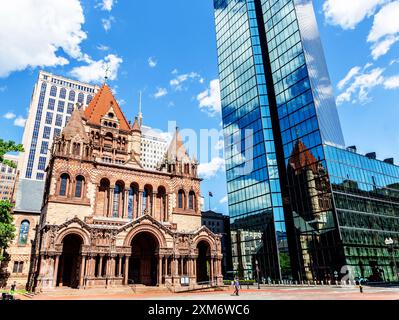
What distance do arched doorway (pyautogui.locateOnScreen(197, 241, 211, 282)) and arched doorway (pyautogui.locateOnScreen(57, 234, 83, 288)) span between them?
15.4 metres

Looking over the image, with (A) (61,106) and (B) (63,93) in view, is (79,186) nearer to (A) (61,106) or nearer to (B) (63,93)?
(A) (61,106)

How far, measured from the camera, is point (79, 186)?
36438 millimetres

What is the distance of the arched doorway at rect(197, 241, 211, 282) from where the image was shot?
39281 mm

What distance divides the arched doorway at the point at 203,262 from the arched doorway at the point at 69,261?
15.4m

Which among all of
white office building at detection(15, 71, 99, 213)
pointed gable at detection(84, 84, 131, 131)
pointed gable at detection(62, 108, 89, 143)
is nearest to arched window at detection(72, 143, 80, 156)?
pointed gable at detection(62, 108, 89, 143)

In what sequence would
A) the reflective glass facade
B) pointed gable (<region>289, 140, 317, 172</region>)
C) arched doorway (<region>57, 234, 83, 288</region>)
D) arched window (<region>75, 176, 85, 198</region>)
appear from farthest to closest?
pointed gable (<region>289, 140, 317, 172</region>) → the reflective glass facade → arched window (<region>75, 176, 85, 198</region>) → arched doorway (<region>57, 234, 83, 288</region>)

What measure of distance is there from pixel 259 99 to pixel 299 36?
43.9ft

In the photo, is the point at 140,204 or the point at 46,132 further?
the point at 46,132

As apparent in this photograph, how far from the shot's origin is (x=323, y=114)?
52844mm

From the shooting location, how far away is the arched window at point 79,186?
118ft

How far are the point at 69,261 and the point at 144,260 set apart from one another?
8615 mm

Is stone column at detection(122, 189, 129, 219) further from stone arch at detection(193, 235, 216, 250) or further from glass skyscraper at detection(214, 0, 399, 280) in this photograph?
glass skyscraper at detection(214, 0, 399, 280)

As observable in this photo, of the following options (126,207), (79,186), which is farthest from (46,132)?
(126,207)

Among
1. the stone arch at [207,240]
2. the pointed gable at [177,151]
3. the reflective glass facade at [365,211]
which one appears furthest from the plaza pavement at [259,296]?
the pointed gable at [177,151]
